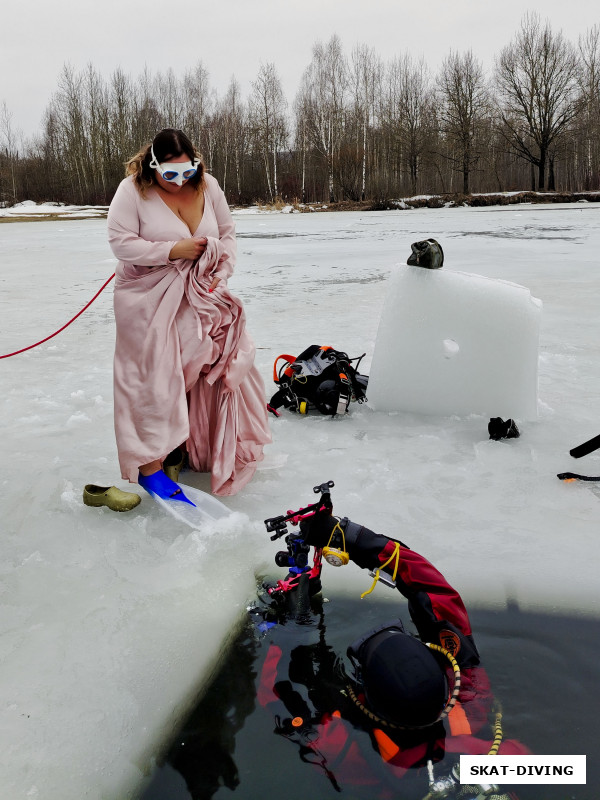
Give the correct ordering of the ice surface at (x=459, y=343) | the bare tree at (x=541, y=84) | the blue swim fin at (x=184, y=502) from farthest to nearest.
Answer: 1. the bare tree at (x=541, y=84)
2. the ice surface at (x=459, y=343)
3. the blue swim fin at (x=184, y=502)

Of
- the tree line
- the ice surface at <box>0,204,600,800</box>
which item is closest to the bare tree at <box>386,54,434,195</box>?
the tree line

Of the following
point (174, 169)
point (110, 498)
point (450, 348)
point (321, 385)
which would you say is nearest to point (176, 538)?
point (110, 498)

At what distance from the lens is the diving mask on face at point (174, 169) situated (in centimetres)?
246

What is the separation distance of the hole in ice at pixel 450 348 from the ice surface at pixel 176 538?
0.35 metres

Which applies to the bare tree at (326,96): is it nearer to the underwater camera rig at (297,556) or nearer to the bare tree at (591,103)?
the bare tree at (591,103)

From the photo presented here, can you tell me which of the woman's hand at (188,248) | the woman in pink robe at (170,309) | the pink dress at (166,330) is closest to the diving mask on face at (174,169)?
the woman in pink robe at (170,309)

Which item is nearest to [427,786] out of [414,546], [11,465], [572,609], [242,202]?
[572,609]

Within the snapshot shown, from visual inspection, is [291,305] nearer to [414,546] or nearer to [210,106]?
[414,546]

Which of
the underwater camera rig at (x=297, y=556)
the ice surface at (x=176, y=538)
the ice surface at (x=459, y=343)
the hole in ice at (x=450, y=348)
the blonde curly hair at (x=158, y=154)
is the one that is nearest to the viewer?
the ice surface at (x=176, y=538)

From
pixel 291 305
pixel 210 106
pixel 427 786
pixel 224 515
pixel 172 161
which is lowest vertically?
pixel 427 786

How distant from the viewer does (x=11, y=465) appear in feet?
10.2

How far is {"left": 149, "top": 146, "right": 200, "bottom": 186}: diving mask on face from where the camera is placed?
8.06 feet

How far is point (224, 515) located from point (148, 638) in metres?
0.73

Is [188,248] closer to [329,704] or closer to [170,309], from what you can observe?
[170,309]
